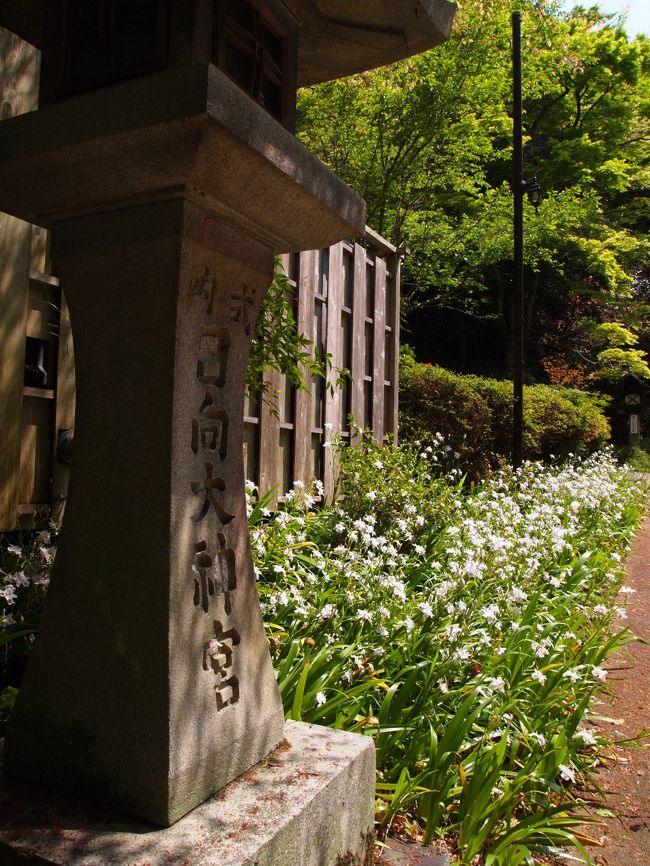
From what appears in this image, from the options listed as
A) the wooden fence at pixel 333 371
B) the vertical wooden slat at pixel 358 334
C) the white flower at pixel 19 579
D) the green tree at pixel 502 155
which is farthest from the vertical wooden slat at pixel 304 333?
the green tree at pixel 502 155

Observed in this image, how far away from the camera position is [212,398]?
1.75 metres

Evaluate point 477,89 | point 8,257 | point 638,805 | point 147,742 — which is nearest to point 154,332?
point 147,742

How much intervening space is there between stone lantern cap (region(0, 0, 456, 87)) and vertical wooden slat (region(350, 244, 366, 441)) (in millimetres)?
3397

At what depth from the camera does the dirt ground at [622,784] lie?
7.20 ft

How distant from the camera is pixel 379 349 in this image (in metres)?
6.10

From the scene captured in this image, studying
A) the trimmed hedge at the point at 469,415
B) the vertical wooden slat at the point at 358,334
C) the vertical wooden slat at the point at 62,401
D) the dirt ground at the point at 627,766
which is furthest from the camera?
the trimmed hedge at the point at 469,415

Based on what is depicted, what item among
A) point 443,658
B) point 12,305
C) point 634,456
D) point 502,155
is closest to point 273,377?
point 12,305

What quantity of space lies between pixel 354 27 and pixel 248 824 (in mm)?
2142

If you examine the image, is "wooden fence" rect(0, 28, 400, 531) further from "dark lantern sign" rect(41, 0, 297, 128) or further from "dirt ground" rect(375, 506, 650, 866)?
"dirt ground" rect(375, 506, 650, 866)

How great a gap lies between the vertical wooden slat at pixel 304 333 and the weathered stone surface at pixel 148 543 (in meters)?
2.96

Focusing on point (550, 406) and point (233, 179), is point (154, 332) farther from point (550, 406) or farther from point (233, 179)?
point (550, 406)

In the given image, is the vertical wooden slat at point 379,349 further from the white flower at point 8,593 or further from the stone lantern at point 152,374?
the stone lantern at point 152,374

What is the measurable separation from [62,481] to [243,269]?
177cm

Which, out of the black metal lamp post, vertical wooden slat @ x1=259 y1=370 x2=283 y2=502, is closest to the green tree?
the black metal lamp post
